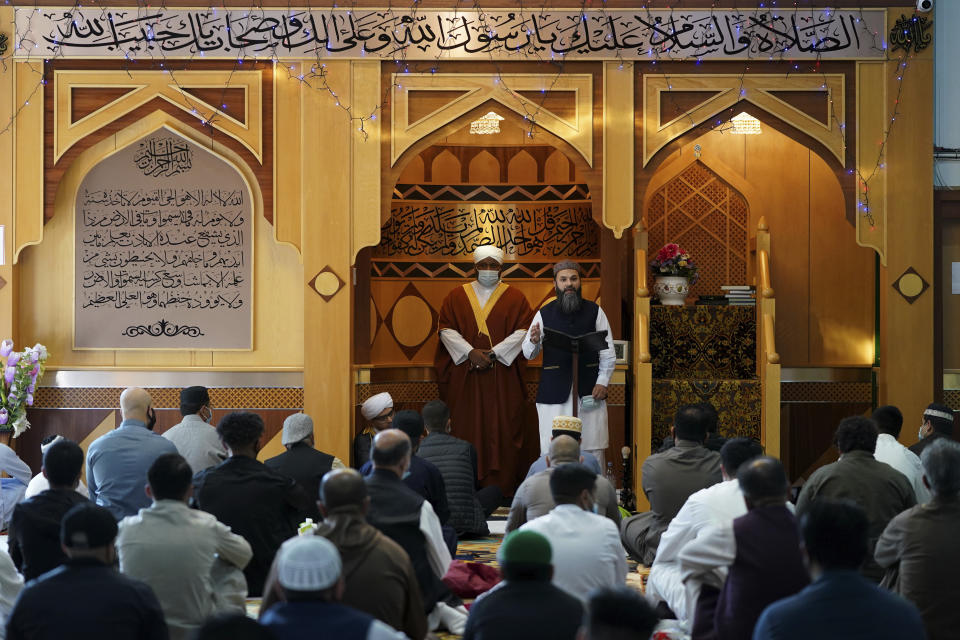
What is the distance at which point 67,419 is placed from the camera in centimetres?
757

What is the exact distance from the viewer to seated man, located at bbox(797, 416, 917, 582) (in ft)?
13.8

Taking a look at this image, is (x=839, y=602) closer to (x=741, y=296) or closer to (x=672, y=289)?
(x=672, y=289)

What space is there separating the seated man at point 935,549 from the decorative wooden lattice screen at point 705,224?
5.20m

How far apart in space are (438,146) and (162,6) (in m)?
2.36

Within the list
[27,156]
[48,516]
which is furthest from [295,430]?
[27,156]

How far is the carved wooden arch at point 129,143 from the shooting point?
24.7ft

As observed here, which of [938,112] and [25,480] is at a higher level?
[938,112]

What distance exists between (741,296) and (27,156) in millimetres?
4975

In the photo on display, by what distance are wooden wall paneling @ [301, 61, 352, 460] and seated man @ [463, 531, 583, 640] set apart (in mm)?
4826

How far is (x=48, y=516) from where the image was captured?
3814 mm

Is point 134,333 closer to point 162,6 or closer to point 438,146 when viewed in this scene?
point 162,6

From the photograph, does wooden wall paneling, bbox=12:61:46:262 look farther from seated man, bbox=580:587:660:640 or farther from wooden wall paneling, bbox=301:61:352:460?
seated man, bbox=580:587:660:640

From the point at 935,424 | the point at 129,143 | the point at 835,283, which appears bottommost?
the point at 935,424

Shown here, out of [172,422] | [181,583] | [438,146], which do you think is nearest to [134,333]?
[172,422]
